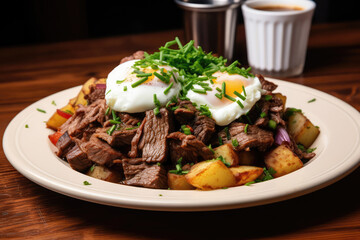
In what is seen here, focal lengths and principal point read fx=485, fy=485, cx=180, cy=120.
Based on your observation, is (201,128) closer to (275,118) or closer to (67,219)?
(275,118)

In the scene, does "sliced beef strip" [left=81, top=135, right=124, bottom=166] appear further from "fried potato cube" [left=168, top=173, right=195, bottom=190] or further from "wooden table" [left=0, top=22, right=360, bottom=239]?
"fried potato cube" [left=168, top=173, right=195, bottom=190]

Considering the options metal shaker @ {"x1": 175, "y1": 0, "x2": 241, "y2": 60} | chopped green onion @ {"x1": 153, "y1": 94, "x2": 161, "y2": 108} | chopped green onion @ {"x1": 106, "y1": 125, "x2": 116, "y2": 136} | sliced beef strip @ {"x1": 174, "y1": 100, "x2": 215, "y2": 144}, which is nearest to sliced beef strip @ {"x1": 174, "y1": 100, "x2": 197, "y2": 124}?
sliced beef strip @ {"x1": 174, "y1": 100, "x2": 215, "y2": 144}

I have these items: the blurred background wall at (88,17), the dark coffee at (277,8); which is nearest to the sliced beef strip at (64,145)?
the dark coffee at (277,8)

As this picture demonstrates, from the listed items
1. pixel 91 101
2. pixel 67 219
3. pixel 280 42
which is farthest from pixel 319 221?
pixel 280 42

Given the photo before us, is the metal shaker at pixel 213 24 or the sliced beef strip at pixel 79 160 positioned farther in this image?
the metal shaker at pixel 213 24

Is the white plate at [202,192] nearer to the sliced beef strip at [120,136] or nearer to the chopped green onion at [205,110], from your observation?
the sliced beef strip at [120,136]

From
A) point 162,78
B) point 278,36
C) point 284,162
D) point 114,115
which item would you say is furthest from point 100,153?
point 278,36

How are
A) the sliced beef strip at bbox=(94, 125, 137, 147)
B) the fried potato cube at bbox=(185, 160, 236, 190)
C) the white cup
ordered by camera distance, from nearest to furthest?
the fried potato cube at bbox=(185, 160, 236, 190), the sliced beef strip at bbox=(94, 125, 137, 147), the white cup
